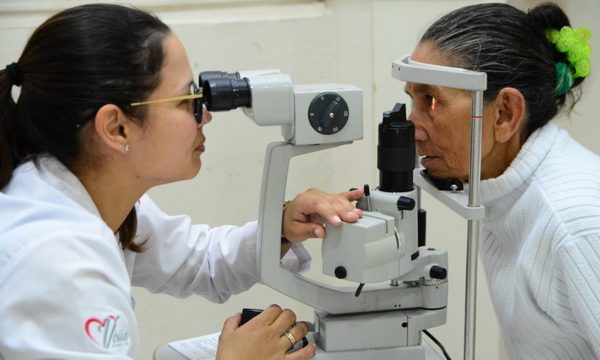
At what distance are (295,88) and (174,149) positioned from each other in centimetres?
24

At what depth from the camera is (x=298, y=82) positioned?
235cm

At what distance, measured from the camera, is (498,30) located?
139 cm

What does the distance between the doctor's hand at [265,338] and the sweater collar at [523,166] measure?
439mm

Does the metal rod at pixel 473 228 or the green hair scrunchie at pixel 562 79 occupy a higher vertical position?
the green hair scrunchie at pixel 562 79

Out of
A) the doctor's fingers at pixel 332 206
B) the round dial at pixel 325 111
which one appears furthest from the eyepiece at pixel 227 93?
the doctor's fingers at pixel 332 206

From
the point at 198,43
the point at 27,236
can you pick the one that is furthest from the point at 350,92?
the point at 198,43

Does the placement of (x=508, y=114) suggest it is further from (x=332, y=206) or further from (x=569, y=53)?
(x=332, y=206)

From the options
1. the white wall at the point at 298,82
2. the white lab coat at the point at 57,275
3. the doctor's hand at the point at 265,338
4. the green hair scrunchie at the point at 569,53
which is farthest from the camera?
the white wall at the point at 298,82

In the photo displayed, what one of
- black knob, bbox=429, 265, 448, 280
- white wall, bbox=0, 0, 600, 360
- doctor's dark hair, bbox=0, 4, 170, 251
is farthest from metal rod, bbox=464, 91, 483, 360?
white wall, bbox=0, 0, 600, 360

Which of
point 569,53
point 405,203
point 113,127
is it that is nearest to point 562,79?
point 569,53

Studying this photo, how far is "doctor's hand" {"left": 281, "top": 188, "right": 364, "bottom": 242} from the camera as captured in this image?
4.03ft

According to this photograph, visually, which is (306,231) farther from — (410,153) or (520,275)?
(520,275)

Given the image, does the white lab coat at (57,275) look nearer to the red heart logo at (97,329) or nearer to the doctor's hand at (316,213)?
the red heart logo at (97,329)

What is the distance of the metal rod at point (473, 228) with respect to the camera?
1.17 m
